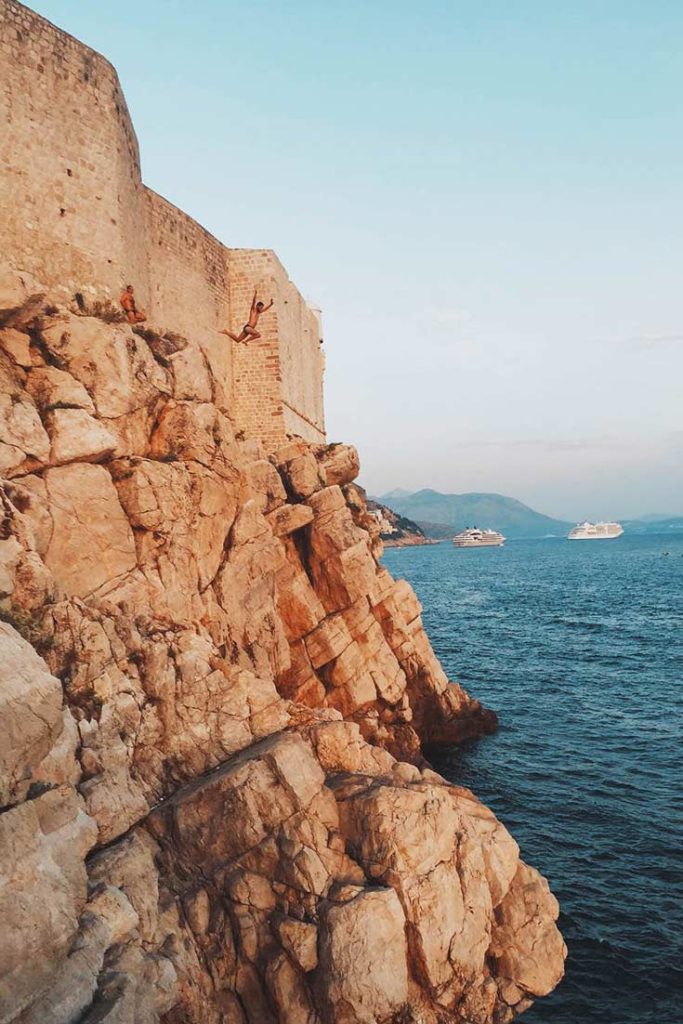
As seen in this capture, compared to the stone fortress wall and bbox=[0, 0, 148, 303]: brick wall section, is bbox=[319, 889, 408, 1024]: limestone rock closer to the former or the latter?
the stone fortress wall

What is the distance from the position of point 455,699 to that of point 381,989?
57.9ft

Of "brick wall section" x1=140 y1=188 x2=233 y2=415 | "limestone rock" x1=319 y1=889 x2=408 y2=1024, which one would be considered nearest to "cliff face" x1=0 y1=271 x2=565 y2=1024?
"limestone rock" x1=319 y1=889 x2=408 y2=1024

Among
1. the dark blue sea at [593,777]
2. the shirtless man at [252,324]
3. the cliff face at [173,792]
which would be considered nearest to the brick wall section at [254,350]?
the shirtless man at [252,324]

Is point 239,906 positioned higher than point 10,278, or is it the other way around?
point 10,278

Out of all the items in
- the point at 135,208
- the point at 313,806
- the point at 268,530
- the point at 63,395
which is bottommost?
the point at 313,806

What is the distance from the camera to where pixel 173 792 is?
12.5 meters

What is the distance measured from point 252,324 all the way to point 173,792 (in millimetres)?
18487

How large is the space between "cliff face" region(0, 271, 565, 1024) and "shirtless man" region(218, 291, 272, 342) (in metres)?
7.89

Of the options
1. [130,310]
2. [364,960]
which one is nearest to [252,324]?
[130,310]

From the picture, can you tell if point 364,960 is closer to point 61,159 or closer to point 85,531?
point 85,531

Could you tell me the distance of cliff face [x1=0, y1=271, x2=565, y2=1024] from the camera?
9.48 m

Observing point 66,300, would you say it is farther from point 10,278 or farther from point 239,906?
point 239,906

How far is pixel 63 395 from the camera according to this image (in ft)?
49.3

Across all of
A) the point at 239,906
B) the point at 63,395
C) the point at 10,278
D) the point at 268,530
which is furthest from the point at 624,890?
the point at 10,278
